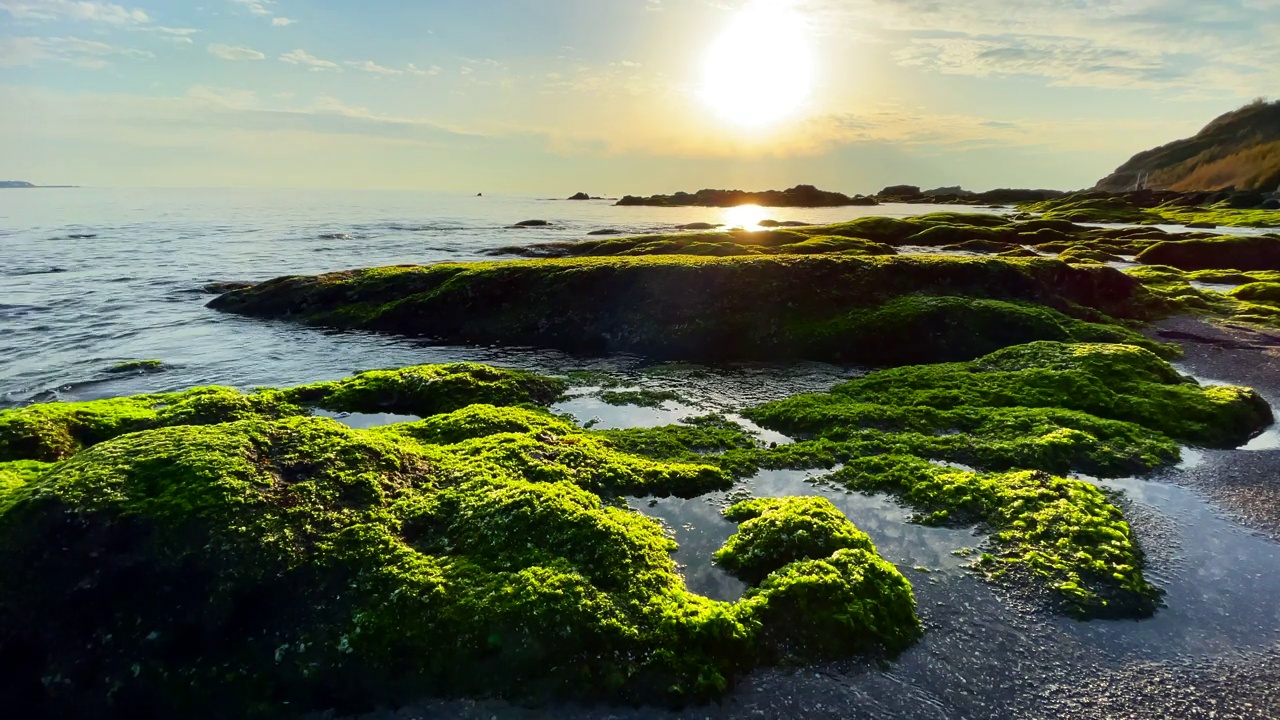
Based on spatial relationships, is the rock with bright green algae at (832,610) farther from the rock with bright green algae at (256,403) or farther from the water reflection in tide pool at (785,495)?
the rock with bright green algae at (256,403)

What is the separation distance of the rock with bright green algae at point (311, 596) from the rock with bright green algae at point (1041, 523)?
207 inches

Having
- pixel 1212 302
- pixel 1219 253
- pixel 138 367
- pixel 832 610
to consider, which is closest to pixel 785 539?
pixel 832 610

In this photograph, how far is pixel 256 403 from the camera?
18.3 m

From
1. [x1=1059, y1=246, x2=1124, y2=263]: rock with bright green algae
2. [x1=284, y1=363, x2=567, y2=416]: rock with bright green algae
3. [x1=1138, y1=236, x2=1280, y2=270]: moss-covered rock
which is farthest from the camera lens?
[x1=1059, y1=246, x2=1124, y2=263]: rock with bright green algae

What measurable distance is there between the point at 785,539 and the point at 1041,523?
4.84m

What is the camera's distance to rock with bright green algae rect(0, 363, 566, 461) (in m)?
14.7

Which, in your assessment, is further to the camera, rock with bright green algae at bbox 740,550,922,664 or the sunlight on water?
the sunlight on water

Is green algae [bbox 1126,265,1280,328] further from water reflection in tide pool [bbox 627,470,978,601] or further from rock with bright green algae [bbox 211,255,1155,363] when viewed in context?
water reflection in tide pool [bbox 627,470,978,601]

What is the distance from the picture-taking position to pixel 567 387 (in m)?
22.1

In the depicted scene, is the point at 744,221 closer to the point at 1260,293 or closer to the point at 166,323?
the point at 1260,293

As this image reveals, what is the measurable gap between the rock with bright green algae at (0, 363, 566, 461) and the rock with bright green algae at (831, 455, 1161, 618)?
35.3ft

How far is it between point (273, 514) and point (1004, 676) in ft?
34.8

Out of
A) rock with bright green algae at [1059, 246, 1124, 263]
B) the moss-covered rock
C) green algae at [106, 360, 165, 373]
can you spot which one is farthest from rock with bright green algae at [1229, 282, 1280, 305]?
green algae at [106, 360, 165, 373]

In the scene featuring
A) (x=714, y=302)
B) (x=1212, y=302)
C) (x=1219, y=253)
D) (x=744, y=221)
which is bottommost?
(x=1212, y=302)
